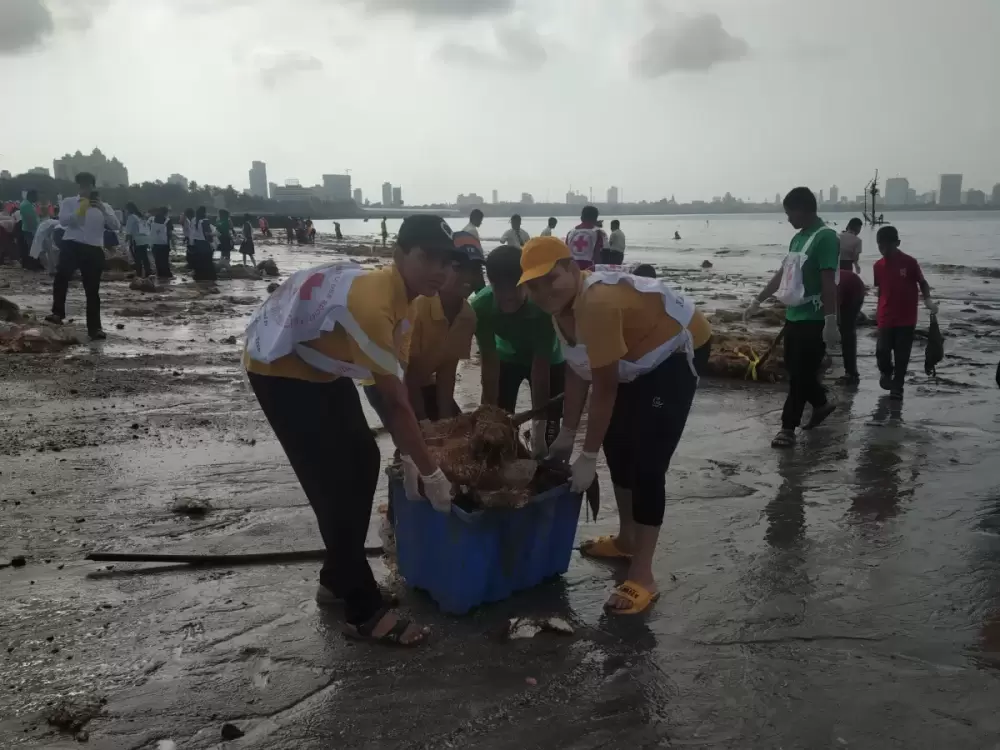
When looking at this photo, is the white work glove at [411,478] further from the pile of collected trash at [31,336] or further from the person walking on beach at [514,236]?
the person walking on beach at [514,236]

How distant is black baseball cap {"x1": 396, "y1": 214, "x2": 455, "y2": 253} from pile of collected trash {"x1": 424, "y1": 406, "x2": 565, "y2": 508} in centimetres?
98

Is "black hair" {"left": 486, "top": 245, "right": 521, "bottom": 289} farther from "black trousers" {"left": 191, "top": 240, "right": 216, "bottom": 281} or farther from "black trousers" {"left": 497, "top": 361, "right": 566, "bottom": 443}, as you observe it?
"black trousers" {"left": 191, "top": 240, "right": 216, "bottom": 281}

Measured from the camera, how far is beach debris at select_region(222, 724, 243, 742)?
2.40 metres

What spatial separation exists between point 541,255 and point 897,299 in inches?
234

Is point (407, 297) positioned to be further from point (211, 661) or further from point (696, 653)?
point (696, 653)

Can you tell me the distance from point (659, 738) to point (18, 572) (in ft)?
9.95

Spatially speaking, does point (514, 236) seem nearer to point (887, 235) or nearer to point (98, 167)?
point (887, 235)

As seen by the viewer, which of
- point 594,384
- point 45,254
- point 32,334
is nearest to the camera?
point 594,384

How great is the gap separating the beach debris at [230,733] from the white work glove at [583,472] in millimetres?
1678

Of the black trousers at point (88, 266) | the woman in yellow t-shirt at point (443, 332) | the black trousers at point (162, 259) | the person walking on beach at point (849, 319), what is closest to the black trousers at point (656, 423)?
the woman in yellow t-shirt at point (443, 332)

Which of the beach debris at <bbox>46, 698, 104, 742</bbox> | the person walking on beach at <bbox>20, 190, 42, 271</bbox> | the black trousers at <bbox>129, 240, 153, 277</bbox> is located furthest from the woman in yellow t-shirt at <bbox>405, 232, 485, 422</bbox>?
the person walking on beach at <bbox>20, 190, 42, 271</bbox>

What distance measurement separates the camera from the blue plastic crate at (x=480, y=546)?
10.3 feet

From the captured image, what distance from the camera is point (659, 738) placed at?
2.47m

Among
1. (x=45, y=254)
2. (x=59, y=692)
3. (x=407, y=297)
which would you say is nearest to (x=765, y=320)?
(x=407, y=297)
